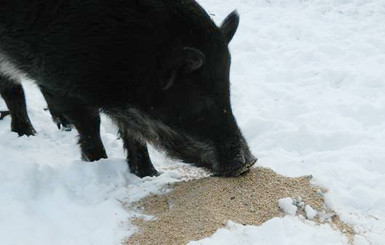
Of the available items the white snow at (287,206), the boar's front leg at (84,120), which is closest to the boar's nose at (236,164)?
the white snow at (287,206)

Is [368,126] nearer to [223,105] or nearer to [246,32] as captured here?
[223,105]

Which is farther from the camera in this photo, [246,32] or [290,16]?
[290,16]

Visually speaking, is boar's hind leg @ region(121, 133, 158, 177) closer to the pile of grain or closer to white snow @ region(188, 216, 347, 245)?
the pile of grain

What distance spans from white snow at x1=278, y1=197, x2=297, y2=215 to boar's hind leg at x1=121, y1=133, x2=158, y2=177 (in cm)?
113

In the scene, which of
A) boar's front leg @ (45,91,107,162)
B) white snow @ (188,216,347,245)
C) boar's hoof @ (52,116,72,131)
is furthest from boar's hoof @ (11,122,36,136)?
white snow @ (188,216,347,245)

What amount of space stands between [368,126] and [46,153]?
297 cm

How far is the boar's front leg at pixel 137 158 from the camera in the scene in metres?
3.79

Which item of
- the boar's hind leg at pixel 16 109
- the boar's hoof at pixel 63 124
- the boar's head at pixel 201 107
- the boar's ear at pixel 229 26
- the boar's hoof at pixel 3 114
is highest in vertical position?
the boar's ear at pixel 229 26

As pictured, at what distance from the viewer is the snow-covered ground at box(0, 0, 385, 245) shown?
2.92m

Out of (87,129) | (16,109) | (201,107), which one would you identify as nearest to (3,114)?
(16,109)

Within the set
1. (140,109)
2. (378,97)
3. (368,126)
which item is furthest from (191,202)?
(378,97)

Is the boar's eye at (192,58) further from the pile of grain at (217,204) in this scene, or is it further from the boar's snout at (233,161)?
the pile of grain at (217,204)

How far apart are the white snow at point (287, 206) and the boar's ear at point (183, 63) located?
3.24 ft

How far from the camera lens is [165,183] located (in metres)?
3.57
